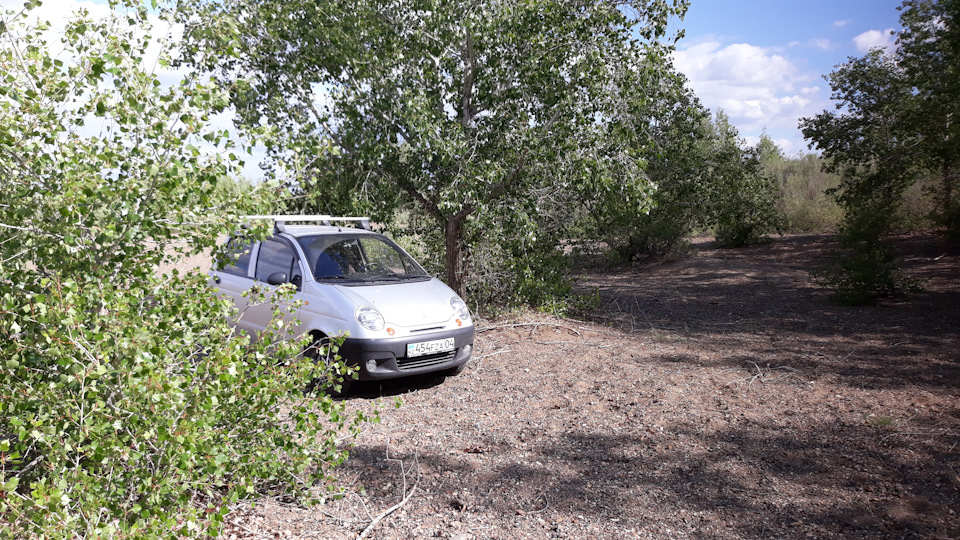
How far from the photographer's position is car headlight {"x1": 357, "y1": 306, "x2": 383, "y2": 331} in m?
5.84

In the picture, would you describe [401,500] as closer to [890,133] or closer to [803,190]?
[890,133]

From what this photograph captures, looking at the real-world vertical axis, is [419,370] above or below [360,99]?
below

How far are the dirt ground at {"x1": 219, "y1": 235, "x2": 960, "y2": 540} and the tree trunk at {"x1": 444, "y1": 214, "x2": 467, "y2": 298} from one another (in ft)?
3.16

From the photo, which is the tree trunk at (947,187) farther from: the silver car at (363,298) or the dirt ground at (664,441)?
the silver car at (363,298)

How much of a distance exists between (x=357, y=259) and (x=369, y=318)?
1.14 metres

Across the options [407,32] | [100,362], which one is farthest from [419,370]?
[407,32]

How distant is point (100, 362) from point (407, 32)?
22.3 feet

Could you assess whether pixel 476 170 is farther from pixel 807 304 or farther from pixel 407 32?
pixel 807 304

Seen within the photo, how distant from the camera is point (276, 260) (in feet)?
22.5

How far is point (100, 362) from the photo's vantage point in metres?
2.78

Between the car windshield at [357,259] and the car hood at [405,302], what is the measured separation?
28cm

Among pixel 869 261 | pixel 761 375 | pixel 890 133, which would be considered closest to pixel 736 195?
pixel 890 133

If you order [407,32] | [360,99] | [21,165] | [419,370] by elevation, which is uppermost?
[407,32]

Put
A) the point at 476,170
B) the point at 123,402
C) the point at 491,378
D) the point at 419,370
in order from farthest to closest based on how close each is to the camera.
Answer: the point at 476,170
the point at 491,378
the point at 419,370
the point at 123,402
